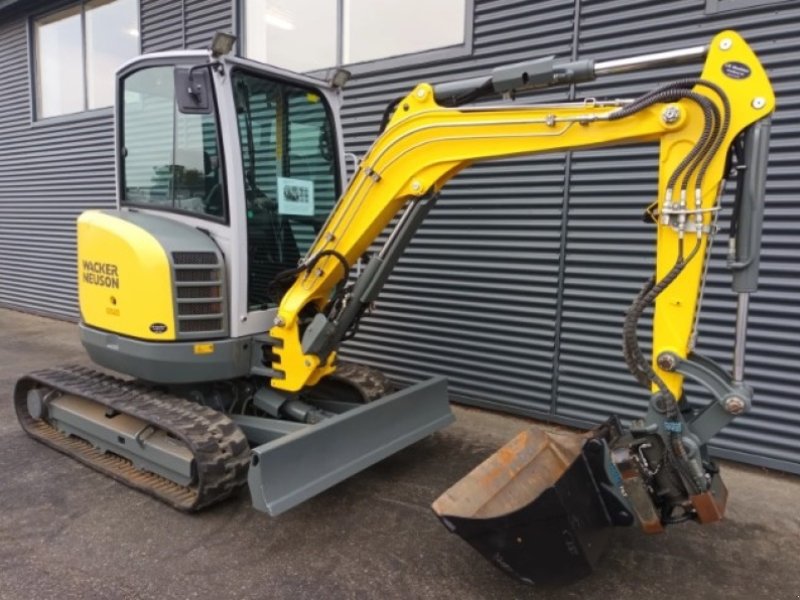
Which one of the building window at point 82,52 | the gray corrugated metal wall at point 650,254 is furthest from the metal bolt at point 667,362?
the building window at point 82,52

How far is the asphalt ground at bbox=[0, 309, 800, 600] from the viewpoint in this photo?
2723mm

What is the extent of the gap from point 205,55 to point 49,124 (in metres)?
7.32

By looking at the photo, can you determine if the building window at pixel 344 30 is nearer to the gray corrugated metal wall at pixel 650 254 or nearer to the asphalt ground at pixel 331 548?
the gray corrugated metal wall at pixel 650 254

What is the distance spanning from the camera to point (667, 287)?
95.4 inches

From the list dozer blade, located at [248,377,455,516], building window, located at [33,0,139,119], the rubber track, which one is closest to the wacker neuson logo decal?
the rubber track

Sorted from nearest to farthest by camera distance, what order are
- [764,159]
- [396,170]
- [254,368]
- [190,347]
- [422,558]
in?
[764,159] → [422,558] → [396,170] → [190,347] → [254,368]

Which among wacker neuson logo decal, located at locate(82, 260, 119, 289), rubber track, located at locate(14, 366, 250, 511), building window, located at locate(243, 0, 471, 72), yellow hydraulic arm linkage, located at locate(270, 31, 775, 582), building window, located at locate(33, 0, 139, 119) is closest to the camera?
yellow hydraulic arm linkage, located at locate(270, 31, 775, 582)

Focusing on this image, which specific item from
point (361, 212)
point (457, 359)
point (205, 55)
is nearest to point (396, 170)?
point (361, 212)

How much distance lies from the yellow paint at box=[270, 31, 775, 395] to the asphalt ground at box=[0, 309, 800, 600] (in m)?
0.92

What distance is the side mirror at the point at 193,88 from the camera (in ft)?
11.0

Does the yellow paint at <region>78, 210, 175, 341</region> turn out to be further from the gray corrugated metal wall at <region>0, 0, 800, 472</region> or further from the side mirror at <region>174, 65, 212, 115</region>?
the gray corrugated metal wall at <region>0, 0, 800, 472</region>

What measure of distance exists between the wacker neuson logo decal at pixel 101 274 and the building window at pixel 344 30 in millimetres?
3428

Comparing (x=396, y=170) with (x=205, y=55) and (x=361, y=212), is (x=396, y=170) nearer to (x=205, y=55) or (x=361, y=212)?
(x=361, y=212)

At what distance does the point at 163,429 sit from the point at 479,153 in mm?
2463
